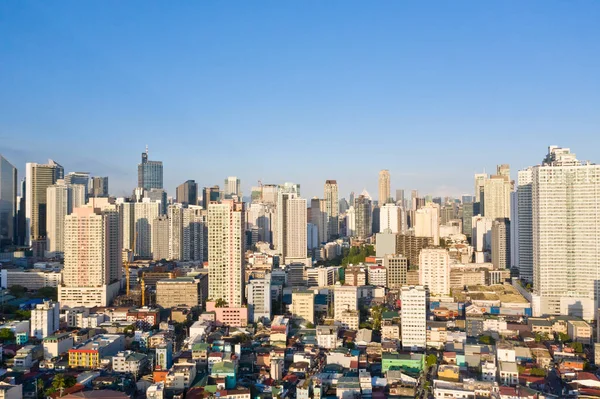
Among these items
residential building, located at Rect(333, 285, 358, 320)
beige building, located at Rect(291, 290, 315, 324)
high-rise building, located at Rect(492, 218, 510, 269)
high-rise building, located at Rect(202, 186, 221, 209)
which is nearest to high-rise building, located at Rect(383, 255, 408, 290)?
high-rise building, located at Rect(492, 218, 510, 269)

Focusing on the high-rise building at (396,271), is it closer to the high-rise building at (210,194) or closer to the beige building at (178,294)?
the beige building at (178,294)

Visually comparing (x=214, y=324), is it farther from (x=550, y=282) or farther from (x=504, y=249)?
(x=504, y=249)

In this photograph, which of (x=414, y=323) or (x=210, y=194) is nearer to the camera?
(x=414, y=323)

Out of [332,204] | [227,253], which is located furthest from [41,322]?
[332,204]

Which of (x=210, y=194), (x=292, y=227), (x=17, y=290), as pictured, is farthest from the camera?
(x=210, y=194)

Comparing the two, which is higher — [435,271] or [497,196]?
[497,196]

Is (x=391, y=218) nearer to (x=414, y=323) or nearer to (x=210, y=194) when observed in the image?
(x=210, y=194)
